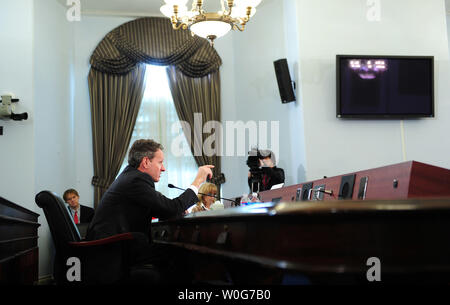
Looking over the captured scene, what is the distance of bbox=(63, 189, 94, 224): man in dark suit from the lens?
20.2 feet

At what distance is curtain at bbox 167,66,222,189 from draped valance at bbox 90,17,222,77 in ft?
0.53

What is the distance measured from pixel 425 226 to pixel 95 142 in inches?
253

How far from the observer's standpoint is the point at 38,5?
20.0 ft

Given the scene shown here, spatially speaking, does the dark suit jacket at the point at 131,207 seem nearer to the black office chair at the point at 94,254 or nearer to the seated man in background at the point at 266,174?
the black office chair at the point at 94,254

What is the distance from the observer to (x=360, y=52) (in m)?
5.47

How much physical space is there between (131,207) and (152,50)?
495 centimetres

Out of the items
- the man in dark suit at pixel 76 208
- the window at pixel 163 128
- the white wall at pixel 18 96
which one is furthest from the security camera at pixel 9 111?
the window at pixel 163 128

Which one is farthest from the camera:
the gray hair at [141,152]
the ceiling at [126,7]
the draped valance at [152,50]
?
the draped valance at [152,50]

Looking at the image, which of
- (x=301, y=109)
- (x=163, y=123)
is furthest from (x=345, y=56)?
(x=163, y=123)

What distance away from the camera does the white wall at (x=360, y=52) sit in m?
5.34

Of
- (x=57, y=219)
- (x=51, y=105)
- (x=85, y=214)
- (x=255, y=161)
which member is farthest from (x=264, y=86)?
(x=57, y=219)

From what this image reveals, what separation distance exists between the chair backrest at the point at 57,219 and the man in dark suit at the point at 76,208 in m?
3.79

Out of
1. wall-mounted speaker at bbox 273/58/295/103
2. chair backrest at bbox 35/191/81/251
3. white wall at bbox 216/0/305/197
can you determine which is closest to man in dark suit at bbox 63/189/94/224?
white wall at bbox 216/0/305/197
